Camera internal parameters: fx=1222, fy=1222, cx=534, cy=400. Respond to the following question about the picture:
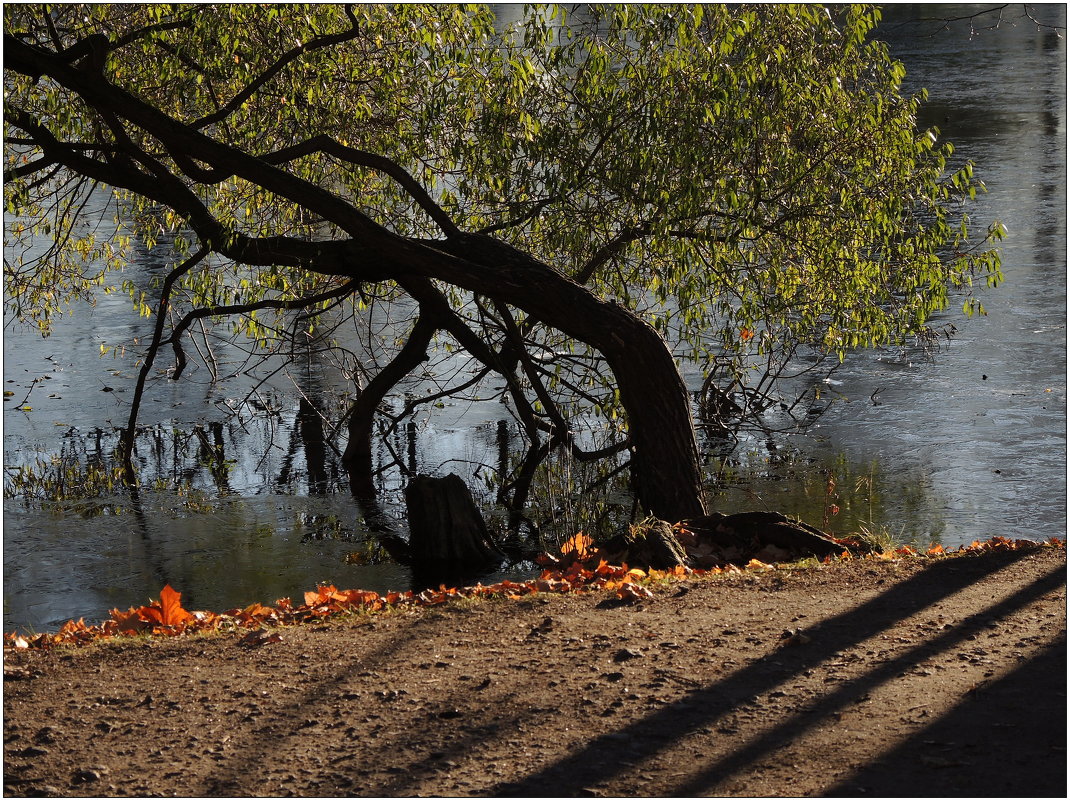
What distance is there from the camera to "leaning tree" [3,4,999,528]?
888 centimetres

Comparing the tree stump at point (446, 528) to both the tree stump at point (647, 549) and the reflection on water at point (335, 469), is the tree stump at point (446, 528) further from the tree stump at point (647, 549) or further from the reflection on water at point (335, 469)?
the tree stump at point (647, 549)

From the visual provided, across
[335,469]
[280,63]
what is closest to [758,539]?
[335,469]

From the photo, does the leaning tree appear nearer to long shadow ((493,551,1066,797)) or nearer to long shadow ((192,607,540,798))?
long shadow ((493,551,1066,797))

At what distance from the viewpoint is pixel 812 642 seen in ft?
18.0

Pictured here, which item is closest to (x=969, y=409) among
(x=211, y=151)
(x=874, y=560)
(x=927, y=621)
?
(x=874, y=560)

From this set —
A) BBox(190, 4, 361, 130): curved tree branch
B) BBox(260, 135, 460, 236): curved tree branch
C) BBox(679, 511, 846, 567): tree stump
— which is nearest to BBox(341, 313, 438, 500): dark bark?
BBox(260, 135, 460, 236): curved tree branch

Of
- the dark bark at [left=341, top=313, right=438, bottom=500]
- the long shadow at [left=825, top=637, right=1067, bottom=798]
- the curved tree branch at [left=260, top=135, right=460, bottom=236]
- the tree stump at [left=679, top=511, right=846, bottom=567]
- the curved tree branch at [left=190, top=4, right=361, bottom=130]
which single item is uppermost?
the curved tree branch at [left=190, top=4, right=361, bottom=130]

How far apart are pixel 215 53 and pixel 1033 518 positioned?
25.1 ft

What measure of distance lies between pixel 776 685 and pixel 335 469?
7357mm

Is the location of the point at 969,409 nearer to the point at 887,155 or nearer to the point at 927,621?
the point at 887,155

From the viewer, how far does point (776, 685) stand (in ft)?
16.3

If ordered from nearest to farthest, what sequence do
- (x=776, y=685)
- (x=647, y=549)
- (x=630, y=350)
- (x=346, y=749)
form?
(x=346, y=749), (x=776, y=685), (x=647, y=549), (x=630, y=350)

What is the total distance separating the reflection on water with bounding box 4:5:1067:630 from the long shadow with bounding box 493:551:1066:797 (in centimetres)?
293

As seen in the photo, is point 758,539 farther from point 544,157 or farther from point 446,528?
point 544,157
